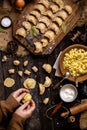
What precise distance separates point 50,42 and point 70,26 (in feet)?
0.58

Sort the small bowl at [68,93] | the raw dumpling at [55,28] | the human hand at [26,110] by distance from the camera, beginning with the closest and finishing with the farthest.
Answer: the human hand at [26,110] → the small bowl at [68,93] → the raw dumpling at [55,28]

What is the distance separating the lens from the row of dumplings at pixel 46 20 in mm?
3545

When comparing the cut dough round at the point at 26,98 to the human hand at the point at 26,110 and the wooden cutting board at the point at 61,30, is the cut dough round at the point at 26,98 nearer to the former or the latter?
the human hand at the point at 26,110

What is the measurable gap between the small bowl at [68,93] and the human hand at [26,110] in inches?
8.6

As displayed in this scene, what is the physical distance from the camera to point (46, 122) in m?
3.46

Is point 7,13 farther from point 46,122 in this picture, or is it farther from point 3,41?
point 46,122

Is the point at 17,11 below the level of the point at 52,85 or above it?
above

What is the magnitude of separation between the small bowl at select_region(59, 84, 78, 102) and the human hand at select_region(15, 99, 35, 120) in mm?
218

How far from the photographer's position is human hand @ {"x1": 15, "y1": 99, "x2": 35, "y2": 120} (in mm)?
3324

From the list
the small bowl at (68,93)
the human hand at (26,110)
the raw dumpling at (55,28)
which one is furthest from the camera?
the raw dumpling at (55,28)

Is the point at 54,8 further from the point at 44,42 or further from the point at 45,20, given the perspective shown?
the point at 44,42

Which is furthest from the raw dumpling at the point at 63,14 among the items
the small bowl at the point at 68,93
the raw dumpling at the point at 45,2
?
the small bowl at the point at 68,93

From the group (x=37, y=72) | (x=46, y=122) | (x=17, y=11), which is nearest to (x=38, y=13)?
(x=17, y=11)

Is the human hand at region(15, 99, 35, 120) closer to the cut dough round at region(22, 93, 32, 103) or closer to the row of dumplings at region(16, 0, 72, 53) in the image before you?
the cut dough round at region(22, 93, 32, 103)
